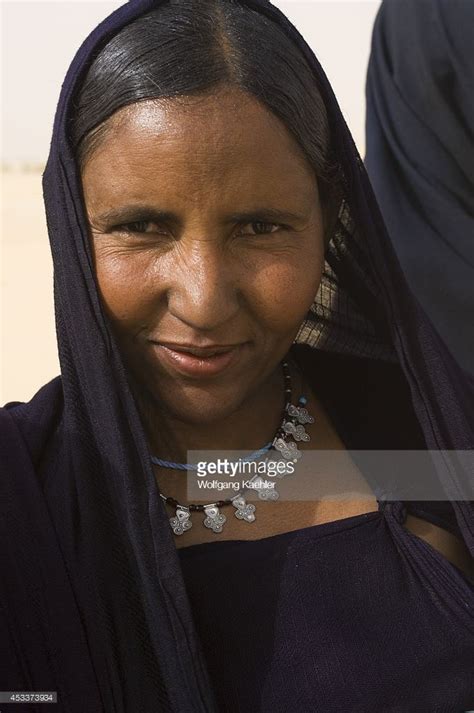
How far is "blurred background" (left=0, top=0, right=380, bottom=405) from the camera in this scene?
645 cm

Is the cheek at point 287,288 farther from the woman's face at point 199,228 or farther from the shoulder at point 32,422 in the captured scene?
the shoulder at point 32,422

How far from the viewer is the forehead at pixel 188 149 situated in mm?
1576

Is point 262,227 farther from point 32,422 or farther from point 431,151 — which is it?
point 431,151

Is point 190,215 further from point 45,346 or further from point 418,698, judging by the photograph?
point 45,346

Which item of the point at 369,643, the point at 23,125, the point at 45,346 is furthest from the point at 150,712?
the point at 23,125

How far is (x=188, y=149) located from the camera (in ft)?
5.17

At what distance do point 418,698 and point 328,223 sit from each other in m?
0.91

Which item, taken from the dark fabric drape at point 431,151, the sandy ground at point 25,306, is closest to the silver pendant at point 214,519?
the dark fabric drape at point 431,151

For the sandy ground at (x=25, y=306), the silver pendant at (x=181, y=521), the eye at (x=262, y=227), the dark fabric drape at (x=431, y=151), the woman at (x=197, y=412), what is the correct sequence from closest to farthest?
the woman at (x=197, y=412) → the eye at (x=262, y=227) → the silver pendant at (x=181, y=521) → the dark fabric drape at (x=431, y=151) → the sandy ground at (x=25, y=306)

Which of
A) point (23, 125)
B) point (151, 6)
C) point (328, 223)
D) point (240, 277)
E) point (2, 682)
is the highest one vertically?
point (23, 125)

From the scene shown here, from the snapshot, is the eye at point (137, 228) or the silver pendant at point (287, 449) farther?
the silver pendant at point (287, 449)

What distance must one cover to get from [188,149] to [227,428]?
0.64 m

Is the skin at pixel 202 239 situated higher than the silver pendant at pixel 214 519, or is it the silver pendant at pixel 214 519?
the skin at pixel 202 239

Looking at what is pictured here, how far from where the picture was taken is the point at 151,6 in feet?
5.50
